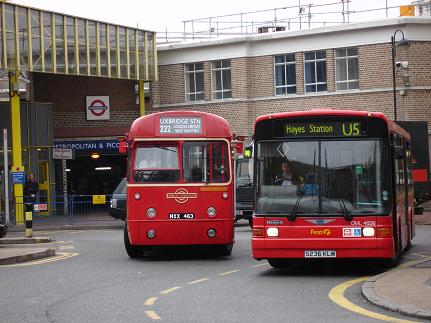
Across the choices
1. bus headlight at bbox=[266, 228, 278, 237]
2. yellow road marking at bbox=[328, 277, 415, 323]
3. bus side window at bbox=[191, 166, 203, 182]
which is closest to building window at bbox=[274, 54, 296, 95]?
bus side window at bbox=[191, 166, 203, 182]

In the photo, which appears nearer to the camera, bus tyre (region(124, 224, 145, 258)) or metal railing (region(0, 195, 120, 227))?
bus tyre (region(124, 224, 145, 258))

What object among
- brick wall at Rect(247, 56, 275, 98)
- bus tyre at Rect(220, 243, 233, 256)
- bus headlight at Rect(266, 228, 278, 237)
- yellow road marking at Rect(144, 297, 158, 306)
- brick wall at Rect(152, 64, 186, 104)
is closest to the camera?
yellow road marking at Rect(144, 297, 158, 306)

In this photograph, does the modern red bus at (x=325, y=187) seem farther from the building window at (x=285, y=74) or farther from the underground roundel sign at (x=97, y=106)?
the underground roundel sign at (x=97, y=106)

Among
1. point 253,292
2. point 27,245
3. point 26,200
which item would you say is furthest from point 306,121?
point 26,200

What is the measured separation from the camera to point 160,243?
18.3m

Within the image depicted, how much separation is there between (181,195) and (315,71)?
2556cm

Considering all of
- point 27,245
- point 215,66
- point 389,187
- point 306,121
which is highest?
point 215,66

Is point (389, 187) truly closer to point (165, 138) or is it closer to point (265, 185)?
Result: point (265, 185)

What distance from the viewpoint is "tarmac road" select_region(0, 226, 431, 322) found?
11.0 meters

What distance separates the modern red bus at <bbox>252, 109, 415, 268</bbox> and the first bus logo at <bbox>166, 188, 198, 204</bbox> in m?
3.22

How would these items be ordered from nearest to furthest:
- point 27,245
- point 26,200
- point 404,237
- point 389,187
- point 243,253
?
1. point 389,187
2. point 404,237
3. point 243,253
4. point 27,245
5. point 26,200

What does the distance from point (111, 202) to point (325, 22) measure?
52.4 ft

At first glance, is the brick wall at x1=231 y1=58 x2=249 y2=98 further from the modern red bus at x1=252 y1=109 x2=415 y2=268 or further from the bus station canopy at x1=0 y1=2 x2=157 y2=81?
the modern red bus at x1=252 y1=109 x2=415 y2=268

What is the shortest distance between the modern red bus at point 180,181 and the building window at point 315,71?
973 inches
